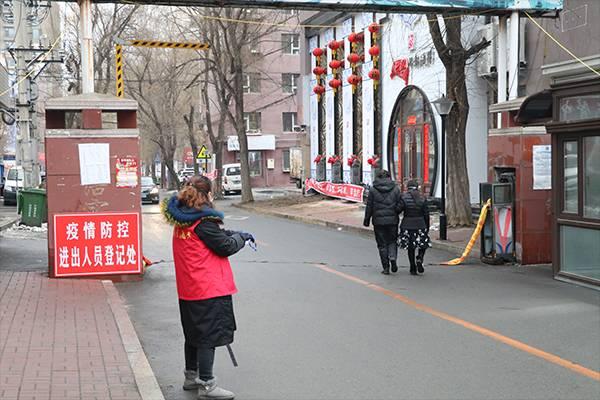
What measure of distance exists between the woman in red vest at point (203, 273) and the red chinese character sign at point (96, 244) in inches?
233

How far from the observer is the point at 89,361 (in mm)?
6500

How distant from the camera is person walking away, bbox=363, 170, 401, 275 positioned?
499 inches

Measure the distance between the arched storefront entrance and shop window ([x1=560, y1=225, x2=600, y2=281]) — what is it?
13.6m

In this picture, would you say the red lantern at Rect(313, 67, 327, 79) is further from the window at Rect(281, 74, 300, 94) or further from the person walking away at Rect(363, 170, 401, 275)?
the window at Rect(281, 74, 300, 94)

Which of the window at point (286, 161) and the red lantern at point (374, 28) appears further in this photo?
the window at point (286, 161)

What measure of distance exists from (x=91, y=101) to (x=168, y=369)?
5.79 m

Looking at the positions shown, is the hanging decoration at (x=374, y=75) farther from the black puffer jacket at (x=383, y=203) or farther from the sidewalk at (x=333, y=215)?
the black puffer jacket at (x=383, y=203)

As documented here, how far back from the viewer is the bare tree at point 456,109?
18.5 metres

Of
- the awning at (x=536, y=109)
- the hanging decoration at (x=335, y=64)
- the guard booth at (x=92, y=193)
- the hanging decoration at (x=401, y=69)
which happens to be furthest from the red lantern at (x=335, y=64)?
the guard booth at (x=92, y=193)

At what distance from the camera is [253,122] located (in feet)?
200

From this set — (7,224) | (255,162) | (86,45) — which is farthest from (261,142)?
(86,45)

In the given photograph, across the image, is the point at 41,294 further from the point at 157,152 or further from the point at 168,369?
the point at 157,152

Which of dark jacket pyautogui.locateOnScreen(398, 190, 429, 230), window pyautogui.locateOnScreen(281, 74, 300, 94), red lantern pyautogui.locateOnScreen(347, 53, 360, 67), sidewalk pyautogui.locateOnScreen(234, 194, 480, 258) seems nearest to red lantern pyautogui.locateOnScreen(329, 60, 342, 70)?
red lantern pyautogui.locateOnScreen(347, 53, 360, 67)

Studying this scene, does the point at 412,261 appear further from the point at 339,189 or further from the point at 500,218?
the point at 339,189
